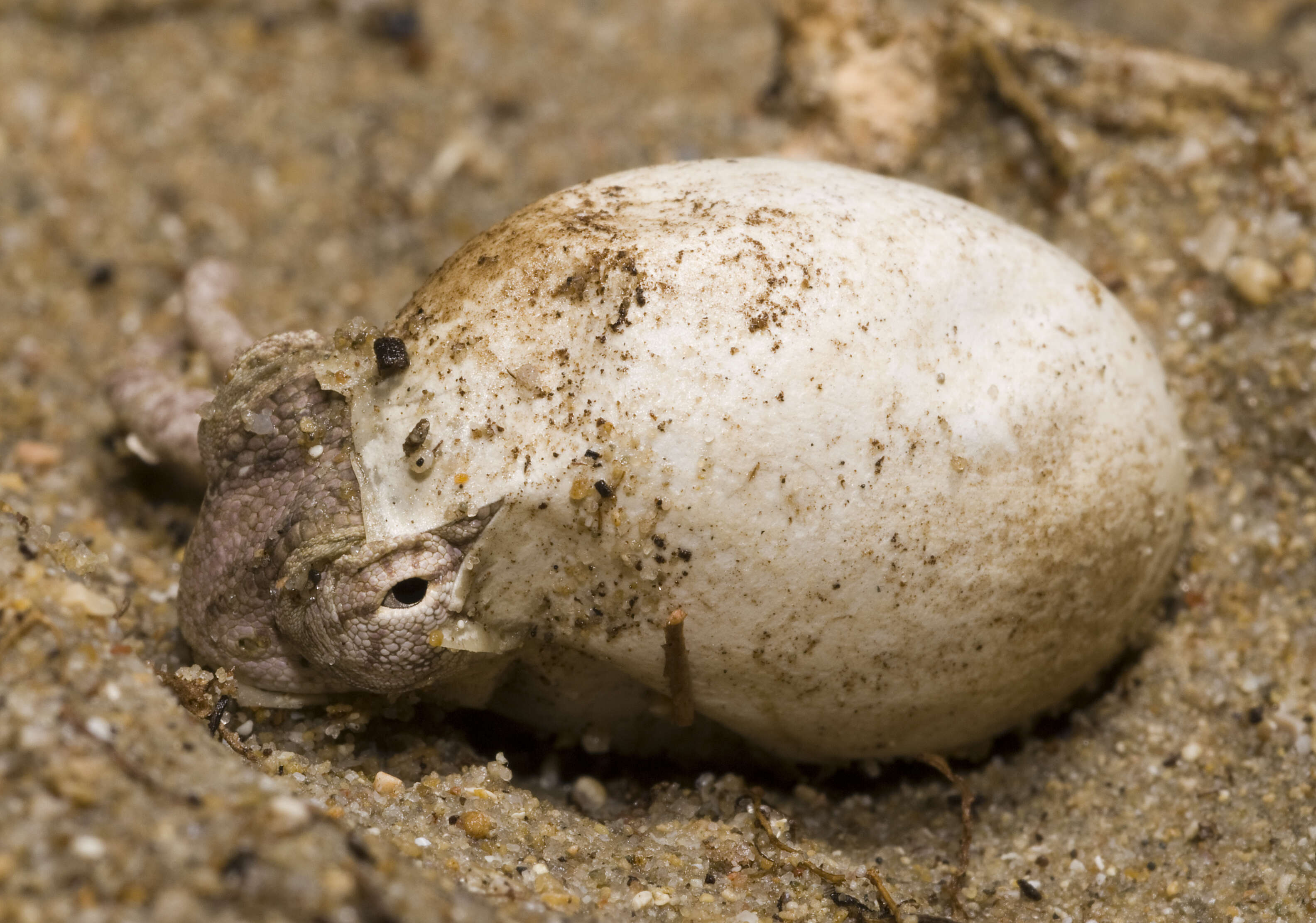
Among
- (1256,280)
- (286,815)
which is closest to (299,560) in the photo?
(286,815)

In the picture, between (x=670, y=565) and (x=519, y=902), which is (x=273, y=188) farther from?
(x=519, y=902)

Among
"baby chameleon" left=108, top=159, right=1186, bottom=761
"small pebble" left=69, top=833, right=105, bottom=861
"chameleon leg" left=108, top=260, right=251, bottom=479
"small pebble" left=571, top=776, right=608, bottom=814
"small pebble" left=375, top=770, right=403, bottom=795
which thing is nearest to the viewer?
"small pebble" left=69, top=833, right=105, bottom=861

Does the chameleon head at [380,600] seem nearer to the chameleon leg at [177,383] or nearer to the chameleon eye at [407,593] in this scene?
the chameleon eye at [407,593]

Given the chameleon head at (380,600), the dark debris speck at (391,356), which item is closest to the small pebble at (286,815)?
the chameleon head at (380,600)

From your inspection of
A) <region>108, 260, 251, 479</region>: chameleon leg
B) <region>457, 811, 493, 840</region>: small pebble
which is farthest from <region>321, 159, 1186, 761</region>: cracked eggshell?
<region>108, 260, 251, 479</region>: chameleon leg

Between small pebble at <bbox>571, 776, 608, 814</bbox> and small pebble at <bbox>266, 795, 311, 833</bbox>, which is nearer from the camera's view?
small pebble at <bbox>266, 795, 311, 833</bbox>

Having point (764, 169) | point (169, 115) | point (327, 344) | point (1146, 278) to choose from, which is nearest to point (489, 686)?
point (327, 344)

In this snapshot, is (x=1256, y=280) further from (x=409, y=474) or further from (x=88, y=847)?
(x=88, y=847)

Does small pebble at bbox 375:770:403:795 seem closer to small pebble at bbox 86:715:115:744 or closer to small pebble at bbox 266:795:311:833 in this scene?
small pebble at bbox 266:795:311:833
